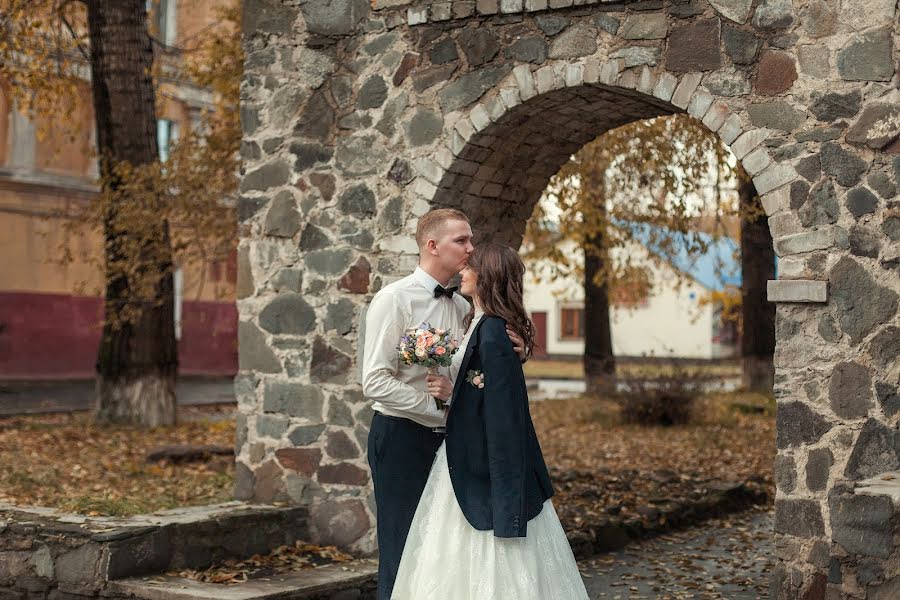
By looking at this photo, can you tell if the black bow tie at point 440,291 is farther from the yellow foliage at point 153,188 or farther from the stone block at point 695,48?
the yellow foliage at point 153,188

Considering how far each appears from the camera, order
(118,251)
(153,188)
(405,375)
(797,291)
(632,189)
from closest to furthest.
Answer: (405,375) → (797,291) → (153,188) → (118,251) → (632,189)

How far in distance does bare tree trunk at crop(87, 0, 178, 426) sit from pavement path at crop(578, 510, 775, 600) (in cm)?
619

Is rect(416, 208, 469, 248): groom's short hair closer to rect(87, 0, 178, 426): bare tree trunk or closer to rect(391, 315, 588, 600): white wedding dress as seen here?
rect(391, 315, 588, 600): white wedding dress

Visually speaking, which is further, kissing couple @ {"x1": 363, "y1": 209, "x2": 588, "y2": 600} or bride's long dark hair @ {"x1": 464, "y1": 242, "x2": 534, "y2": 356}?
bride's long dark hair @ {"x1": 464, "y1": 242, "x2": 534, "y2": 356}

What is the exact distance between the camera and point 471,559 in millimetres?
4586

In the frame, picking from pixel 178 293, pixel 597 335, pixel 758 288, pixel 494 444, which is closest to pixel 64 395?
pixel 178 293

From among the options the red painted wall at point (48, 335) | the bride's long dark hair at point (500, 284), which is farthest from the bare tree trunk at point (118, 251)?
the bride's long dark hair at point (500, 284)

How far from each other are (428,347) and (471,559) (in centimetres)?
85

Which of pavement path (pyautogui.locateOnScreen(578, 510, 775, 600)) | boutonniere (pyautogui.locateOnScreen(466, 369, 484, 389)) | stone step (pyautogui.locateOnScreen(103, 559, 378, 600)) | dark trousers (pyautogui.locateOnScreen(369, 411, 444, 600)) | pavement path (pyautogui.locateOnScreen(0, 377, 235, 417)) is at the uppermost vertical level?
boutonniere (pyautogui.locateOnScreen(466, 369, 484, 389))

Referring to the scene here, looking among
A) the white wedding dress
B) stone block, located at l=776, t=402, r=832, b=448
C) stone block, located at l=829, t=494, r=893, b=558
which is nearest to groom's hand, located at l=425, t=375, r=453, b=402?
the white wedding dress

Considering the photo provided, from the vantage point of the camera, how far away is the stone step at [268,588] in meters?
6.32

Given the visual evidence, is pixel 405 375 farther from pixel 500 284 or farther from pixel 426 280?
pixel 500 284

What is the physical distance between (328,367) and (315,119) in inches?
64.2

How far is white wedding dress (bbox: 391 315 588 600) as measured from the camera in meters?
4.53
